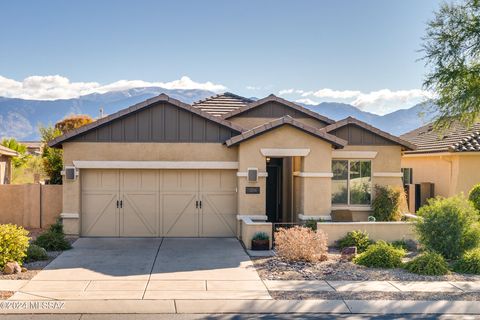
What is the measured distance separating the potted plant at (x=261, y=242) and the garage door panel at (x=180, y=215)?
3.03m

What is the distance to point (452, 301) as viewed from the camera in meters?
10.8

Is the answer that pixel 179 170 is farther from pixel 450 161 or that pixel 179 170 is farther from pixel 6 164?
pixel 6 164

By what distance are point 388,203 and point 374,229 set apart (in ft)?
7.38

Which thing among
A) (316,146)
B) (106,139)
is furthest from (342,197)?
(106,139)

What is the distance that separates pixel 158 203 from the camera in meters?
18.0

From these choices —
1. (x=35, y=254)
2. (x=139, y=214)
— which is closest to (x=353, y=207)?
(x=139, y=214)

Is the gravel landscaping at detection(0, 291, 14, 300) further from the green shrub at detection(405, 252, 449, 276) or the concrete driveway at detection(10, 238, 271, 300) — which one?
the green shrub at detection(405, 252, 449, 276)

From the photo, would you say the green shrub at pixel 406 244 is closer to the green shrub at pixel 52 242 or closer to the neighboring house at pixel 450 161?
the neighboring house at pixel 450 161

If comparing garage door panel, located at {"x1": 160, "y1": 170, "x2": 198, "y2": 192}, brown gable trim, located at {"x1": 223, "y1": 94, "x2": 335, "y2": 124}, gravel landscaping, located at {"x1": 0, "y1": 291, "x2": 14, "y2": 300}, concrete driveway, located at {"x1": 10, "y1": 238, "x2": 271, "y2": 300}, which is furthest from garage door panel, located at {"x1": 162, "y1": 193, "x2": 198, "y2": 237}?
gravel landscaping, located at {"x1": 0, "y1": 291, "x2": 14, "y2": 300}

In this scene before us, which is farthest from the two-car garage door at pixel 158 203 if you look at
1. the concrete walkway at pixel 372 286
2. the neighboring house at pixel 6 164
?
the neighboring house at pixel 6 164

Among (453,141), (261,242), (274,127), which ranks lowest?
(261,242)

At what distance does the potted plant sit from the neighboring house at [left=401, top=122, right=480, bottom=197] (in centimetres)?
878

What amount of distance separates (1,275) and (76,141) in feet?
20.5

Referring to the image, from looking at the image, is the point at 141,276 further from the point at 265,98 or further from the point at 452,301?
the point at 265,98
